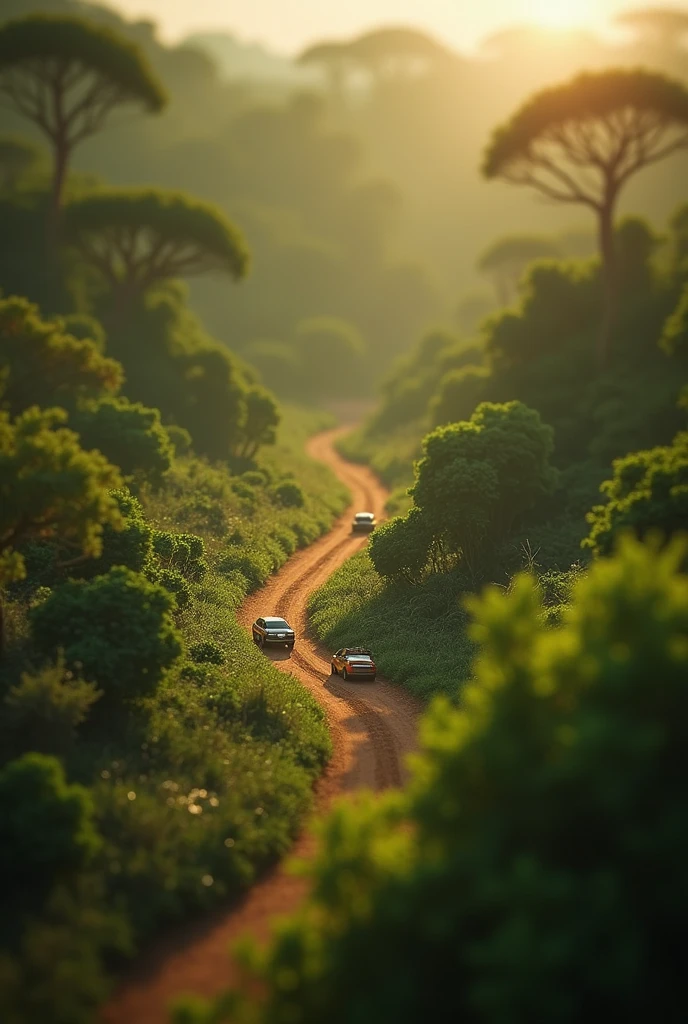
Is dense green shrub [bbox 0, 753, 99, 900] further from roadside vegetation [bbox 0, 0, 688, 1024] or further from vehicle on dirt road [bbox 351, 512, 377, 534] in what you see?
vehicle on dirt road [bbox 351, 512, 377, 534]

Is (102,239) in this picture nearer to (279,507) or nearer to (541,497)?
(279,507)

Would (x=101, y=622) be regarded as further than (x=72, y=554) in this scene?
No

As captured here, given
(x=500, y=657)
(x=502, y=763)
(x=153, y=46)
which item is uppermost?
(x=153, y=46)

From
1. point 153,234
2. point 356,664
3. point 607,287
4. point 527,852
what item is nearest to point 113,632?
point 356,664

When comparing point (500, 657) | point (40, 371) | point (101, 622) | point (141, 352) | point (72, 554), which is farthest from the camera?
point (141, 352)

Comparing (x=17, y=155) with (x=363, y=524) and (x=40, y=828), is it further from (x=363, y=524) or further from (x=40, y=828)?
(x=40, y=828)

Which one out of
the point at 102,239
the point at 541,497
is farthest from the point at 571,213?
the point at 541,497

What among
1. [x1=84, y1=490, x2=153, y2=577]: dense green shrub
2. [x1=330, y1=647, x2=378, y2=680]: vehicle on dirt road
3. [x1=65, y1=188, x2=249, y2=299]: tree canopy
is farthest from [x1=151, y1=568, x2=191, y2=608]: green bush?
[x1=65, y1=188, x2=249, y2=299]: tree canopy
